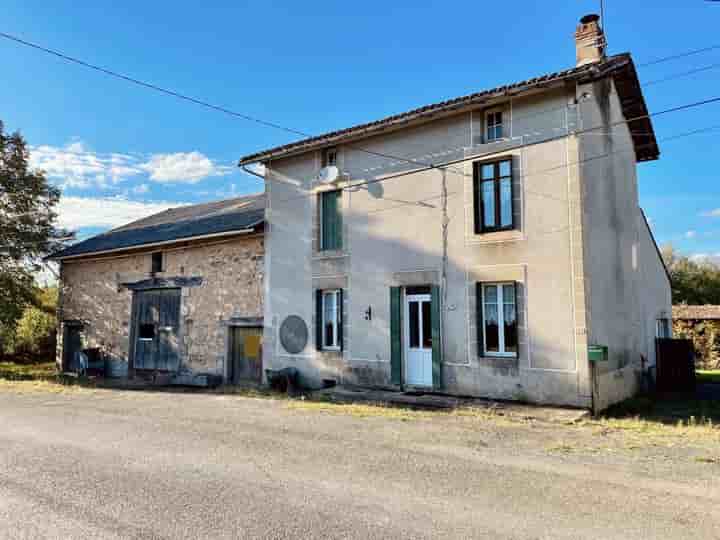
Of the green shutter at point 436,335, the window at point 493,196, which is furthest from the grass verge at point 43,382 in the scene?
the window at point 493,196

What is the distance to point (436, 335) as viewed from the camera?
11023 millimetres

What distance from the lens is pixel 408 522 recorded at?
13.8ft

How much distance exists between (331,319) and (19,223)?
42.8 ft

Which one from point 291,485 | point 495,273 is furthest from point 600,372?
point 291,485

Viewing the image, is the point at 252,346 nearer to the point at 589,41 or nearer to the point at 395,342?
the point at 395,342

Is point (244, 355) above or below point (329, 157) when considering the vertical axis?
below

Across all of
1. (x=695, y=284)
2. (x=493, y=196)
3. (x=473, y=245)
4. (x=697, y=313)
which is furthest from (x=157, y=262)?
(x=695, y=284)

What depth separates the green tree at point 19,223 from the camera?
18469 millimetres

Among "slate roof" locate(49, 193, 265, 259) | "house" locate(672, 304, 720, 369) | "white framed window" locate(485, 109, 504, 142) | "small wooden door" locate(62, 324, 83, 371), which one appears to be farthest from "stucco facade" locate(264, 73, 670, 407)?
"house" locate(672, 304, 720, 369)

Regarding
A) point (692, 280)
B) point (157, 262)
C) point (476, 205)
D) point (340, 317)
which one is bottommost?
point (340, 317)

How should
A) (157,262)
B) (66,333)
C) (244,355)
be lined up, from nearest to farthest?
(244,355) < (157,262) < (66,333)

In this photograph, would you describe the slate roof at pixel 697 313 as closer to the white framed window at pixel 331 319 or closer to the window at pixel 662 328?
the window at pixel 662 328

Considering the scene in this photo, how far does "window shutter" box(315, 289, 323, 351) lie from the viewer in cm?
1298

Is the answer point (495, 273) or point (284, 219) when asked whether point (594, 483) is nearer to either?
point (495, 273)
